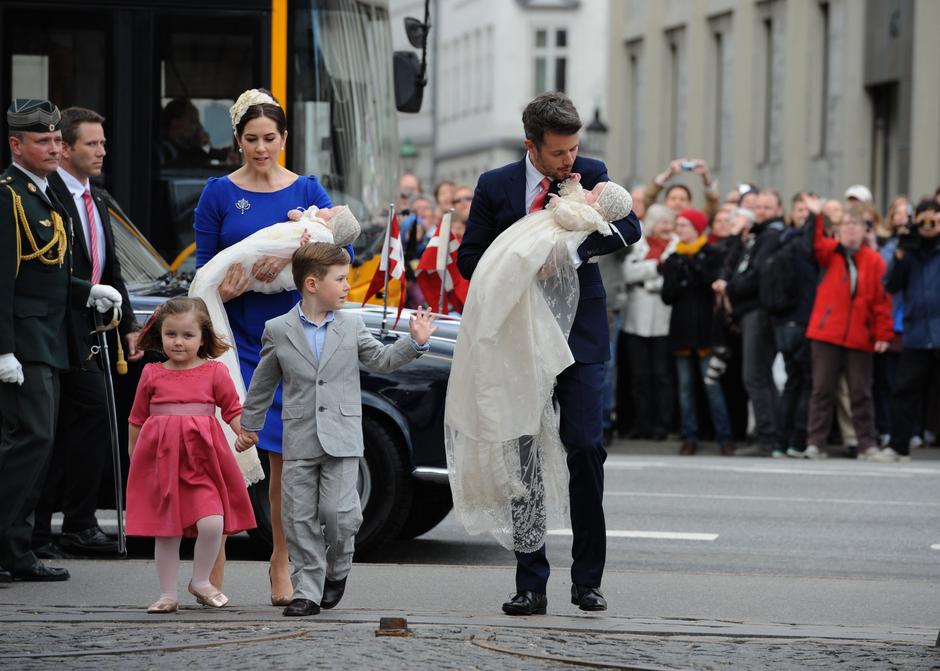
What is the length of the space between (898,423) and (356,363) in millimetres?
9424

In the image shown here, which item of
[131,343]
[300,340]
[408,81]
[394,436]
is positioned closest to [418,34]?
[408,81]

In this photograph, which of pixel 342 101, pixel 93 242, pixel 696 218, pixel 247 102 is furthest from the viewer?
pixel 696 218

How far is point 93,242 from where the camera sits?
9.40 meters

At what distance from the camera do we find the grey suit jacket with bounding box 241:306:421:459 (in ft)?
25.0

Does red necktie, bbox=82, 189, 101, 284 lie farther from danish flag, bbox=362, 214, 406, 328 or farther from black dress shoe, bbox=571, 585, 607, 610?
black dress shoe, bbox=571, 585, 607, 610

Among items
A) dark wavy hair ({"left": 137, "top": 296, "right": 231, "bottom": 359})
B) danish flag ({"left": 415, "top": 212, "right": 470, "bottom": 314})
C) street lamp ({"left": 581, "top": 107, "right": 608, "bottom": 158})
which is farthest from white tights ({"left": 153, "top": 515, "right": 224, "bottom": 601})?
street lamp ({"left": 581, "top": 107, "right": 608, "bottom": 158})

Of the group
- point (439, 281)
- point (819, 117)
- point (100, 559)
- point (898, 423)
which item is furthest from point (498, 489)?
point (819, 117)

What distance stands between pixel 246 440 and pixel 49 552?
7.85ft

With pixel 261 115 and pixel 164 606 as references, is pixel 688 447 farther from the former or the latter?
pixel 164 606

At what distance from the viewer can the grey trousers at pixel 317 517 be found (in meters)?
7.59

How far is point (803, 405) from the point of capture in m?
16.8

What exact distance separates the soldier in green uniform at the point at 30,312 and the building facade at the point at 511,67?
188 feet

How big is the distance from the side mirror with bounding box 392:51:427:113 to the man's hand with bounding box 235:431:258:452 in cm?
646

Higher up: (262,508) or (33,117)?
(33,117)
